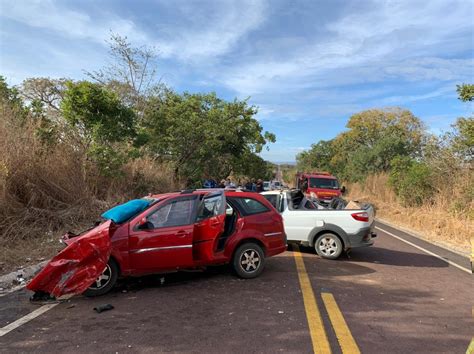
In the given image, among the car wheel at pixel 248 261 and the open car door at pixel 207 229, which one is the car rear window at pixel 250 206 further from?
the car wheel at pixel 248 261

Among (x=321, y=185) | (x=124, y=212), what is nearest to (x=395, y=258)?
(x=124, y=212)

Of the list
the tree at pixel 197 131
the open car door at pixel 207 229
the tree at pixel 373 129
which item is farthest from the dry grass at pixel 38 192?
the tree at pixel 373 129

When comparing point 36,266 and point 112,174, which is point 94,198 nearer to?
point 112,174

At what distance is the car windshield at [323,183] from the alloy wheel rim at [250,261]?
1571 centimetres

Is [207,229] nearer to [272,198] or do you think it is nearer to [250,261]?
[250,261]

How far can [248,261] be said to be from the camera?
23.1 feet

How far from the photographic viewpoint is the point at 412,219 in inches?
680

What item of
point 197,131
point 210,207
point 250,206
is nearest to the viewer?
point 210,207

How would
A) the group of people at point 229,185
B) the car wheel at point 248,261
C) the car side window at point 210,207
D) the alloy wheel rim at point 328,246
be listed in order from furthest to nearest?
the group of people at point 229,185
the alloy wheel rim at point 328,246
the car wheel at point 248,261
the car side window at point 210,207

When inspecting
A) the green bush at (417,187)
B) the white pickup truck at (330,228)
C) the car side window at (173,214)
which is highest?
the green bush at (417,187)

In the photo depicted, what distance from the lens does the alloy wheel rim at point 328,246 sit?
9055 millimetres

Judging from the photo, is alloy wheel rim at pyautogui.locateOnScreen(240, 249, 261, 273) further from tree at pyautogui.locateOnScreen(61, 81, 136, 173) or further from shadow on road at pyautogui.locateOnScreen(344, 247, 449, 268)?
tree at pyautogui.locateOnScreen(61, 81, 136, 173)

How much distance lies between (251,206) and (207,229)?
43.6 inches

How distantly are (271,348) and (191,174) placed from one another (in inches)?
878
